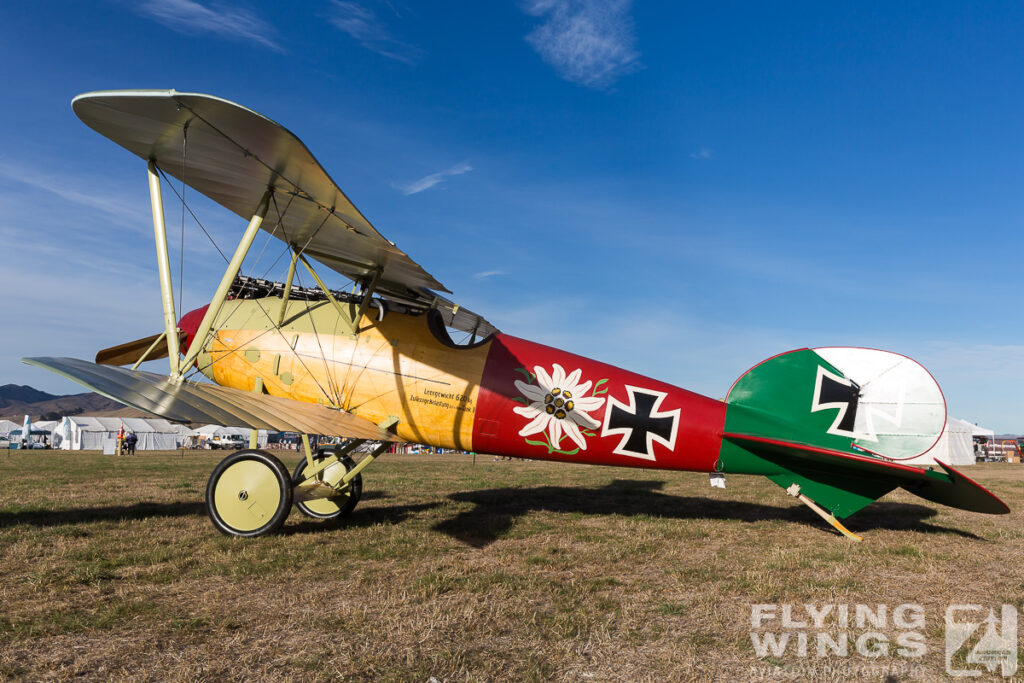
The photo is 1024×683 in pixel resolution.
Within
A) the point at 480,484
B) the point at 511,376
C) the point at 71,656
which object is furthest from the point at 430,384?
the point at 480,484

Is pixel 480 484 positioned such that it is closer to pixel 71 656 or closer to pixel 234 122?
pixel 234 122

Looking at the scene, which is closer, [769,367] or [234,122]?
[234,122]

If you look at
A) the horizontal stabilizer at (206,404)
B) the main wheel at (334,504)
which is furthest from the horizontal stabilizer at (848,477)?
the main wheel at (334,504)

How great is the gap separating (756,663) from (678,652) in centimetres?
41

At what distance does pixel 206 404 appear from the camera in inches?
231

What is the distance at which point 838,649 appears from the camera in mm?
3498

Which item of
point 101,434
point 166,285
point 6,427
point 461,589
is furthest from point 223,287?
point 6,427

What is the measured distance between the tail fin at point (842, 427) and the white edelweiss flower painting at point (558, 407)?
1.72 meters

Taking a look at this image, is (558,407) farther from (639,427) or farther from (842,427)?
(842,427)

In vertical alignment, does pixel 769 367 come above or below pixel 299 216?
below

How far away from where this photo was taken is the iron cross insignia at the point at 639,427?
24.3ft

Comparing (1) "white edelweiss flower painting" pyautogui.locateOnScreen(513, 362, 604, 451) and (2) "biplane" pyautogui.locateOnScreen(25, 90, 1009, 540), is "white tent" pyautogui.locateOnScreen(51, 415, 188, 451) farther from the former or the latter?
(1) "white edelweiss flower painting" pyautogui.locateOnScreen(513, 362, 604, 451)

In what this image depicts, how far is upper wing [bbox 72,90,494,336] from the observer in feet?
17.8

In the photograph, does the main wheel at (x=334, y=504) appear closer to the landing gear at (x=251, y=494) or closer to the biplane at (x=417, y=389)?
the biplane at (x=417, y=389)
